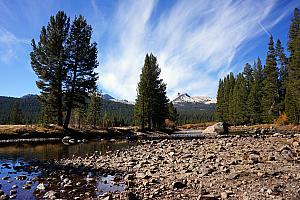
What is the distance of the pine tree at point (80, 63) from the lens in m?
40.0

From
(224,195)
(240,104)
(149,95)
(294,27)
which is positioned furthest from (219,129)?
(240,104)

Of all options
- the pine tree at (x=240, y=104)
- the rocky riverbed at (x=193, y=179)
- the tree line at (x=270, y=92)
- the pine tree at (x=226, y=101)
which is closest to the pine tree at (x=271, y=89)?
the tree line at (x=270, y=92)

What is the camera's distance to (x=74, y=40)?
41312 millimetres

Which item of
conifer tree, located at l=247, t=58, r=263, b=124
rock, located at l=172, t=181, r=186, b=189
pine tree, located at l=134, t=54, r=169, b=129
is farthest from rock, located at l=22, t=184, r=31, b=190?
conifer tree, located at l=247, t=58, r=263, b=124

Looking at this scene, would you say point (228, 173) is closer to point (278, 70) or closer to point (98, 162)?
point (98, 162)

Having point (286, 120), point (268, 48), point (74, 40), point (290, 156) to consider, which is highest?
point (268, 48)

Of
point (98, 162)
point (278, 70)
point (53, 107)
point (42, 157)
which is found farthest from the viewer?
point (278, 70)

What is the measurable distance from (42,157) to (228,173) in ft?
42.9

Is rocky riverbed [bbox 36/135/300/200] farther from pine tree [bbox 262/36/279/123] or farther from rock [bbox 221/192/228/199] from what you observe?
pine tree [bbox 262/36/279/123]

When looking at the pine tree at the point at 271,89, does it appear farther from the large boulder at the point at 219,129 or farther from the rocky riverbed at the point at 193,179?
the rocky riverbed at the point at 193,179

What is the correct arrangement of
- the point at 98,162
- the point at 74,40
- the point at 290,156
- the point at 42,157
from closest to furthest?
the point at 290,156 → the point at 98,162 → the point at 42,157 → the point at 74,40

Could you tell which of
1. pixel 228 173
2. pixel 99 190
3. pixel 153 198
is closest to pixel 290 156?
pixel 228 173

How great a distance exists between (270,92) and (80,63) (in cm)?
5120

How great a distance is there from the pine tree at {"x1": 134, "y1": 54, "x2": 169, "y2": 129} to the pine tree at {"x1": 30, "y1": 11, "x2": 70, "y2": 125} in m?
21.8
